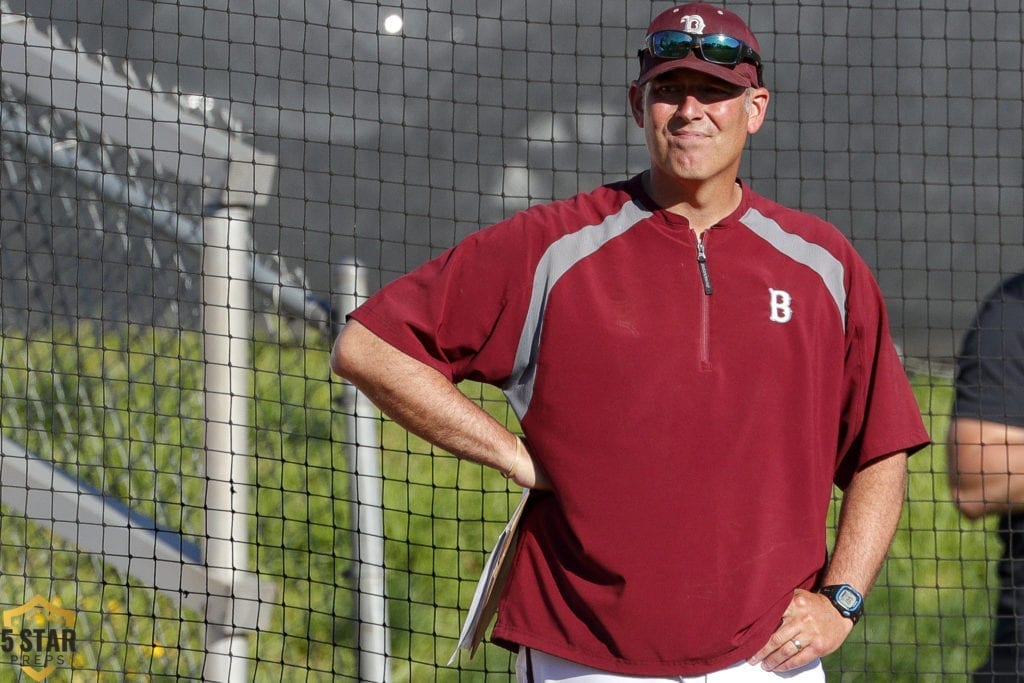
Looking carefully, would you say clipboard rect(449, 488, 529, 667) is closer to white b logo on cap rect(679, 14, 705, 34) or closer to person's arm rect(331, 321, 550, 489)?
person's arm rect(331, 321, 550, 489)

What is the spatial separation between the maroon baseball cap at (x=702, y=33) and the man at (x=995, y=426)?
62 centimetres

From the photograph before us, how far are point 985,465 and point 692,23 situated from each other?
0.90m

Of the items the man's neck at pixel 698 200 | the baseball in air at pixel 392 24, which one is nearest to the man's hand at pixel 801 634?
the man's neck at pixel 698 200

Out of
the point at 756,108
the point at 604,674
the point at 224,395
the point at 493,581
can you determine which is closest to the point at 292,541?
the point at 224,395

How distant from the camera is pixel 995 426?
2.25m

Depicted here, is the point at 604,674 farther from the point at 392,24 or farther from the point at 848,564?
the point at 392,24

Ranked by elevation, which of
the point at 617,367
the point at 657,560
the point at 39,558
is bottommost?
the point at 39,558

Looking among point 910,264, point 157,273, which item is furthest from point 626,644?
point 910,264

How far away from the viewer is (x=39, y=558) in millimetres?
4312

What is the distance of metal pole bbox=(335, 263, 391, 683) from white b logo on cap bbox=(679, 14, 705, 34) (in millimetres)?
1450

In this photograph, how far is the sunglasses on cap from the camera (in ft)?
6.54

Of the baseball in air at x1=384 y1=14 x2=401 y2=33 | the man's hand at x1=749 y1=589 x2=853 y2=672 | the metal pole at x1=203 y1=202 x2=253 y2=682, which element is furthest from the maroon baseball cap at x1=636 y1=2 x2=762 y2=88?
the baseball in air at x1=384 y1=14 x2=401 y2=33

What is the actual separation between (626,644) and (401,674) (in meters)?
2.33

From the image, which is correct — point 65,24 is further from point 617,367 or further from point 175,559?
point 617,367
